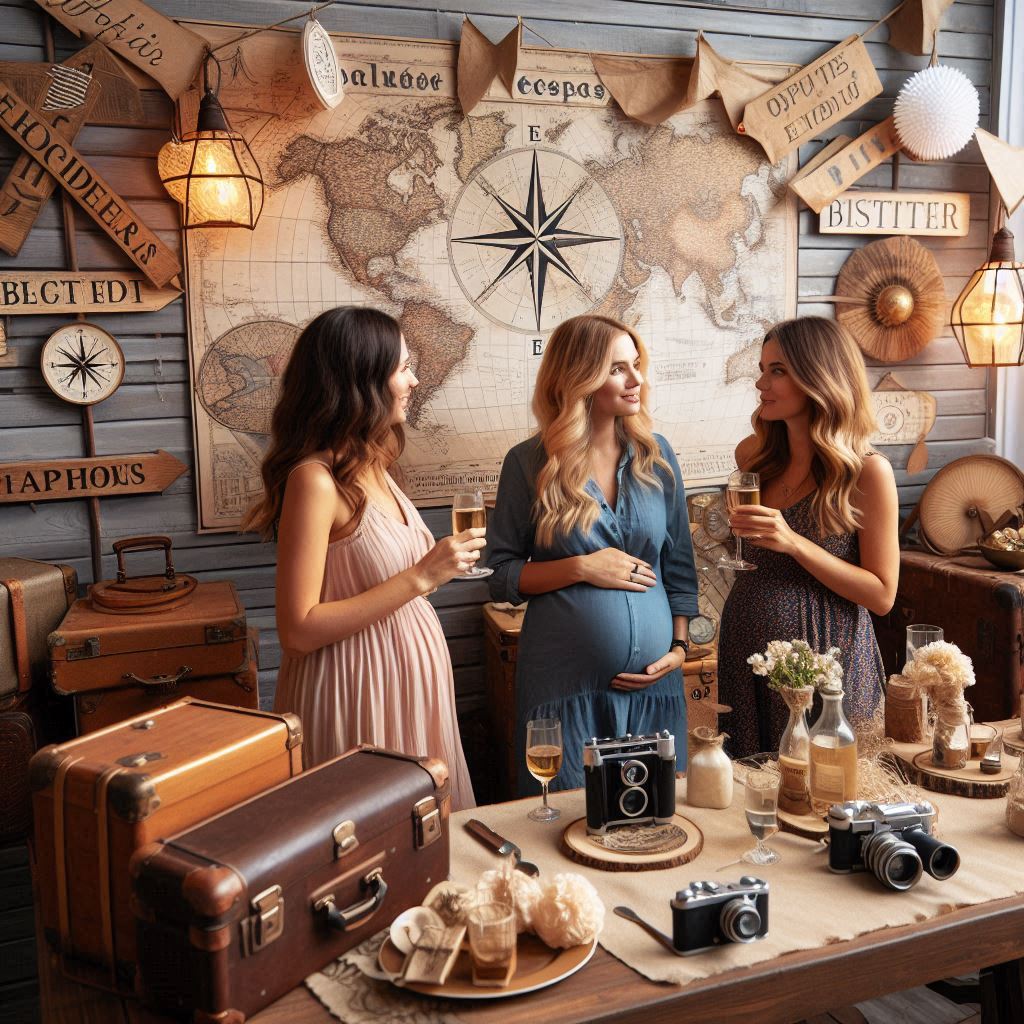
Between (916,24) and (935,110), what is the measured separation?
0.34 m

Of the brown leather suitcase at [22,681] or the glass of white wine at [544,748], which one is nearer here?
the glass of white wine at [544,748]

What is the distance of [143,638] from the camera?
9.21 feet

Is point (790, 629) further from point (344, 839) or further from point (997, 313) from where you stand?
point (997, 313)

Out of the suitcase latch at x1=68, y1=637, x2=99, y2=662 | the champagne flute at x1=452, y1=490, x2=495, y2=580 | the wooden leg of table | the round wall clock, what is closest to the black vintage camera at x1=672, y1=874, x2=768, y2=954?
the wooden leg of table

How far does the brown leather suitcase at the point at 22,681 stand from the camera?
108 inches

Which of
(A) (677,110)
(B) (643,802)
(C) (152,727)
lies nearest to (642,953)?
(B) (643,802)

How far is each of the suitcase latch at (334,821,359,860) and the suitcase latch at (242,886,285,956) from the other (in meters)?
0.11

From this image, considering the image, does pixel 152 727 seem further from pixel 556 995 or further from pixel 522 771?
pixel 522 771

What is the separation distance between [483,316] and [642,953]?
2.55 meters

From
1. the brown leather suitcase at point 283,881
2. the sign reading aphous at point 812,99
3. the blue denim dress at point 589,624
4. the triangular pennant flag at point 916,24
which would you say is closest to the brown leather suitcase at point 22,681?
the blue denim dress at point 589,624

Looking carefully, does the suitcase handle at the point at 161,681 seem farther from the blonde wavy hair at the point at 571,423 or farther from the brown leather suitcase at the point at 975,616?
the brown leather suitcase at the point at 975,616

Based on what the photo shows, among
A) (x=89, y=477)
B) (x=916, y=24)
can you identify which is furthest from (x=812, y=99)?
(x=89, y=477)

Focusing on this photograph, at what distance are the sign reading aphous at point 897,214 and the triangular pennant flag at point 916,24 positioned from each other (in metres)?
0.54

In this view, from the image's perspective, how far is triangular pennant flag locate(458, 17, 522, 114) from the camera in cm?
342
